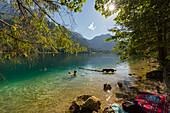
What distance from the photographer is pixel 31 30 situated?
3350 mm

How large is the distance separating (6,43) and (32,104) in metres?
6.53

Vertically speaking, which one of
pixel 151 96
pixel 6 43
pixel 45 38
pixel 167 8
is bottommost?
pixel 151 96

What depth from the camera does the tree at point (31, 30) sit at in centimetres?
298

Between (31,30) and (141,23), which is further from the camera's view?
(141,23)

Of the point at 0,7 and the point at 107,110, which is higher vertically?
the point at 0,7

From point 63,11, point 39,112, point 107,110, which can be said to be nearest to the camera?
point 63,11

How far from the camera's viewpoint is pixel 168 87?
17.9ft

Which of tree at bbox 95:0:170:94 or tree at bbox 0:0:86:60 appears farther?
tree at bbox 95:0:170:94

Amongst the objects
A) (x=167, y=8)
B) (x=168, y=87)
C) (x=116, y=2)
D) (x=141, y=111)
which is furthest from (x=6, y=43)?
(x=168, y=87)

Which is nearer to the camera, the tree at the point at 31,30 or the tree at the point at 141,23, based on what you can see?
the tree at the point at 31,30

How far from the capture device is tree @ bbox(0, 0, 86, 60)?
2979 millimetres

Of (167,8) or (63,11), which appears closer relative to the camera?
(63,11)

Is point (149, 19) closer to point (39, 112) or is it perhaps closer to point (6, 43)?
point (6, 43)

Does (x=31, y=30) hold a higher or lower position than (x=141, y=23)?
lower
